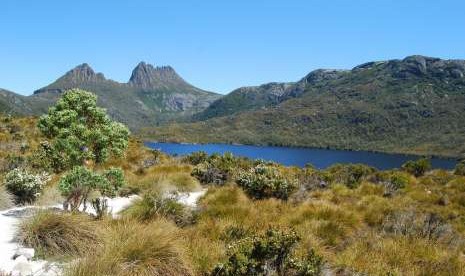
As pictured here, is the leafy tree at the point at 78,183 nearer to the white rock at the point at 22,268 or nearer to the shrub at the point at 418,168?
the white rock at the point at 22,268

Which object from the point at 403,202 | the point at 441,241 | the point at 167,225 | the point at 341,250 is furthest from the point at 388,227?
the point at 167,225

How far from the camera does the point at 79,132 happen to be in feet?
49.5

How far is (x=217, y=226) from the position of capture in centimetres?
1139

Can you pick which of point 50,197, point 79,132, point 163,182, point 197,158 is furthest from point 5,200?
point 197,158

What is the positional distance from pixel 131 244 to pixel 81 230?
5.30 ft

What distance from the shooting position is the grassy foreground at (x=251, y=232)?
325 inches

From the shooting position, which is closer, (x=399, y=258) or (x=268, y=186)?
(x=399, y=258)

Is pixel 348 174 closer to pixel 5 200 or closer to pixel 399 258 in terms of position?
pixel 399 258

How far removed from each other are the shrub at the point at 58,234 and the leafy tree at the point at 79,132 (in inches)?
207

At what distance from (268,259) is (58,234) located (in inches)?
156

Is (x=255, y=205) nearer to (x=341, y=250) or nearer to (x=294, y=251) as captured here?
(x=341, y=250)

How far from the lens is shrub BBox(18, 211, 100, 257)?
880 cm

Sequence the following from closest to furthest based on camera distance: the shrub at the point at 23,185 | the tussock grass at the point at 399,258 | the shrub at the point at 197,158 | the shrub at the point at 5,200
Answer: the tussock grass at the point at 399,258 → the shrub at the point at 5,200 → the shrub at the point at 23,185 → the shrub at the point at 197,158

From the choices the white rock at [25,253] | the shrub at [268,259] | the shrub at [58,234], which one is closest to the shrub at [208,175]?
the shrub at [58,234]
